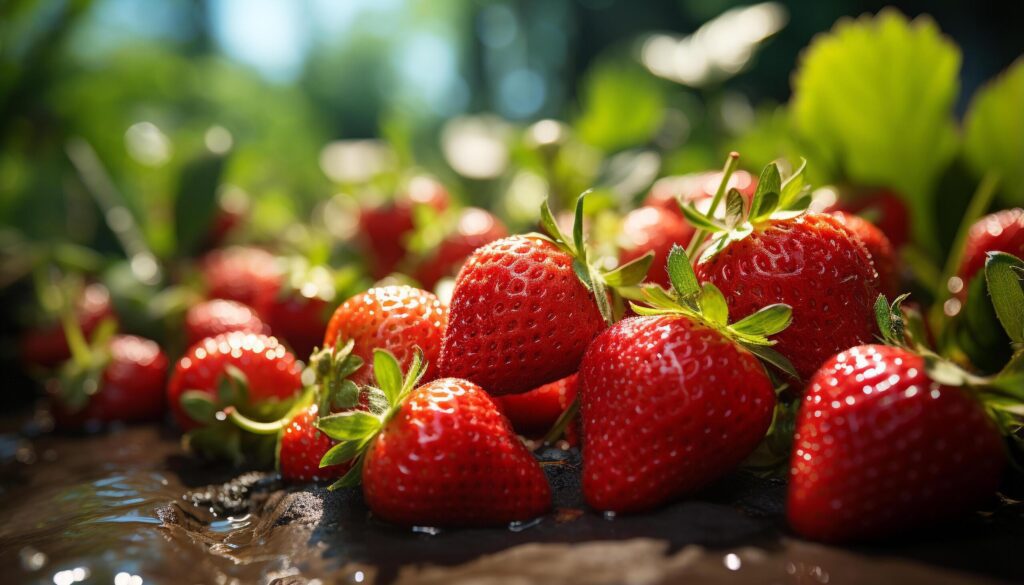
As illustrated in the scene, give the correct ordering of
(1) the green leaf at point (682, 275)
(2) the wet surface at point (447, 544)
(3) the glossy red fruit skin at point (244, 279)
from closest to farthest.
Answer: (2) the wet surface at point (447, 544) < (1) the green leaf at point (682, 275) < (3) the glossy red fruit skin at point (244, 279)

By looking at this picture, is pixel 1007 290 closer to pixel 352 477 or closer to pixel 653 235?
pixel 653 235

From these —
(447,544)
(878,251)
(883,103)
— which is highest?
(883,103)

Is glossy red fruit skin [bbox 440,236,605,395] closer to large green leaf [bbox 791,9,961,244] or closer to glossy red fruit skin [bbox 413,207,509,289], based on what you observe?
glossy red fruit skin [bbox 413,207,509,289]

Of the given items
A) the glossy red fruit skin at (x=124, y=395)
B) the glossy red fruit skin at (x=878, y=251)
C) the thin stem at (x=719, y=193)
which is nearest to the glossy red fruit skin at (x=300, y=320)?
the glossy red fruit skin at (x=124, y=395)

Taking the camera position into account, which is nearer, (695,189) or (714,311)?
(714,311)

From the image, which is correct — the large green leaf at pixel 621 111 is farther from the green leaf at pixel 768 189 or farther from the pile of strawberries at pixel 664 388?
the green leaf at pixel 768 189

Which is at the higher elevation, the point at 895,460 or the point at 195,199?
the point at 195,199

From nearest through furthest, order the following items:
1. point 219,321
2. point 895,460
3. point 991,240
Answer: point 895,460
point 991,240
point 219,321

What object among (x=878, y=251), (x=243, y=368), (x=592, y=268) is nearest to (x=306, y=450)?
(x=243, y=368)
